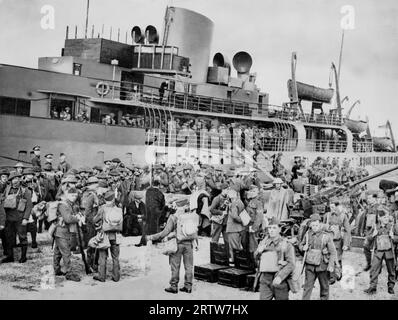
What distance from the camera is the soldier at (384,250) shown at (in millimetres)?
6082

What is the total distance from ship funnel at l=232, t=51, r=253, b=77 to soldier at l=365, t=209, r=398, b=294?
338 inches

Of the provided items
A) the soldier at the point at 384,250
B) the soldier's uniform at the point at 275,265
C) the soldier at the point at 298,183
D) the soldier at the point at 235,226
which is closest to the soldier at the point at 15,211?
the soldier at the point at 235,226

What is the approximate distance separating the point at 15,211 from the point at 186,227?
2.43 meters

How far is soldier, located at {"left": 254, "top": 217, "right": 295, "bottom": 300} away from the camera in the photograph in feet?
16.4

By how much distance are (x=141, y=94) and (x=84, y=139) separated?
2297 mm

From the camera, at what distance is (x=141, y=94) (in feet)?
34.0

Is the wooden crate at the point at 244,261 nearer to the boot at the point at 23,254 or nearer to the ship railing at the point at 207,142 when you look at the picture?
the boot at the point at 23,254

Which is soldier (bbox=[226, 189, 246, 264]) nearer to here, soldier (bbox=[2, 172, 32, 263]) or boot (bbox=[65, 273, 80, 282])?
boot (bbox=[65, 273, 80, 282])

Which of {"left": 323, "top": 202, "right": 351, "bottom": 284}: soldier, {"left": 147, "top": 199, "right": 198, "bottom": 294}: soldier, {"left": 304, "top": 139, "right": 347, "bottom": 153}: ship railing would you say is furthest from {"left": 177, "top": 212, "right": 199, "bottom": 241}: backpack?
{"left": 304, "top": 139, "right": 347, "bottom": 153}: ship railing

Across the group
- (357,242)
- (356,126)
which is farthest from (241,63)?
(357,242)

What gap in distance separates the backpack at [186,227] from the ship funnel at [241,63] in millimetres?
8705

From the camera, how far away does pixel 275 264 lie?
16.7 feet

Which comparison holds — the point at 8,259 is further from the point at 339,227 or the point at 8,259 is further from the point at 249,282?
the point at 339,227

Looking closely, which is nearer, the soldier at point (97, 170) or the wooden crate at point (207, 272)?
the wooden crate at point (207, 272)
